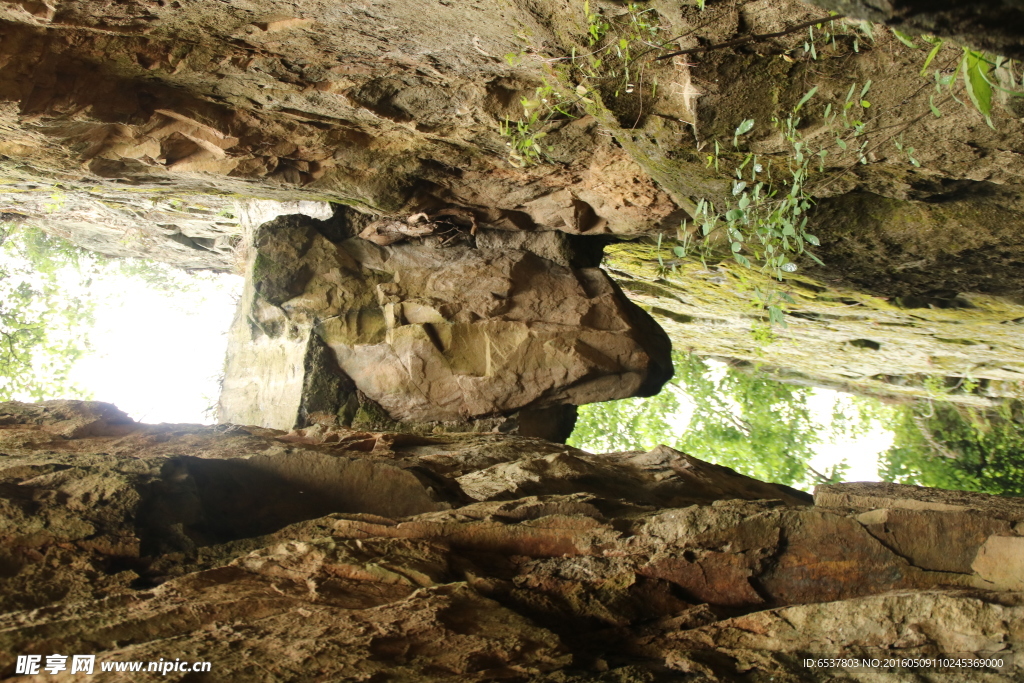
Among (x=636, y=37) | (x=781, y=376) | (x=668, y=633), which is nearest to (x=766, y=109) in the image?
(x=636, y=37)

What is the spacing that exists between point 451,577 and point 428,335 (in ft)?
11.4

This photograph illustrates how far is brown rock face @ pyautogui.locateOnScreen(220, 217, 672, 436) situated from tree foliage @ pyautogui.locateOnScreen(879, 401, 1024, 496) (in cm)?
854

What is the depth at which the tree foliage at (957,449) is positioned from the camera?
39.6 feet

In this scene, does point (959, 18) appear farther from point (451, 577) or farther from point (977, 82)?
point (451, 577)

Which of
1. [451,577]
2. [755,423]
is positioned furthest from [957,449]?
[451,577]

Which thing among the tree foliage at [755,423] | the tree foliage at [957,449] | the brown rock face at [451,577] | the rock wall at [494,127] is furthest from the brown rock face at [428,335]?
the tree foliage at [755,423]

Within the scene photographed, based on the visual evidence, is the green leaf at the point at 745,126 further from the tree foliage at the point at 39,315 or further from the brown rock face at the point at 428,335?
the tree foliage at the point at 39,315

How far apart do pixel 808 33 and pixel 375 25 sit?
2208 mm

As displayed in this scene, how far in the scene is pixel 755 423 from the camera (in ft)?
55.8

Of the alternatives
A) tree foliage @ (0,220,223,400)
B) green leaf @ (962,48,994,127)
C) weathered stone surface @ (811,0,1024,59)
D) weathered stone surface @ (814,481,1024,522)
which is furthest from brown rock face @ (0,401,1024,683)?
tree foliage @ (0,220,223,400)

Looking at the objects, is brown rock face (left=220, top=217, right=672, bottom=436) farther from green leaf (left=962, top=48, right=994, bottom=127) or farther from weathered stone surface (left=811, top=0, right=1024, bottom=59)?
weathered stone surface (left=811, top=0, right=1024, bottom=59)

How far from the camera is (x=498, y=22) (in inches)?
154

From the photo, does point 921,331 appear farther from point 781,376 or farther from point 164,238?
point 164,238

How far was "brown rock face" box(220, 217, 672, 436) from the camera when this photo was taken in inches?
244
